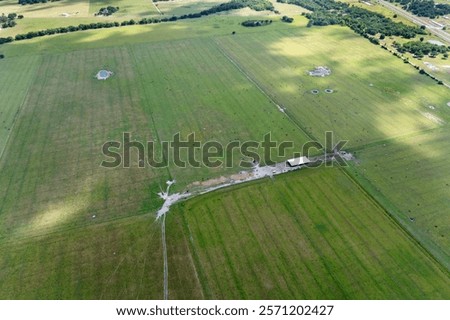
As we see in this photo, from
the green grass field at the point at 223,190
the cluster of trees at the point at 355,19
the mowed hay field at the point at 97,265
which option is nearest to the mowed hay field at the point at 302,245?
the green grass field at the point at 223,190

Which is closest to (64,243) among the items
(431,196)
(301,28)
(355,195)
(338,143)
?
(355,195)

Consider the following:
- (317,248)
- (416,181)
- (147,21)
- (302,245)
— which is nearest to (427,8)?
(147,21)

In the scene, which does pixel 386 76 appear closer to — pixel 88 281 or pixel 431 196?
pixel 431 196

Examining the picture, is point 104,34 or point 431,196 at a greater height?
point 104,34

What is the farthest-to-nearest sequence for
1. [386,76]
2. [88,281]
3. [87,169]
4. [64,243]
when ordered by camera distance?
[386,76] → [87,169] → [64,243] → [88,281]

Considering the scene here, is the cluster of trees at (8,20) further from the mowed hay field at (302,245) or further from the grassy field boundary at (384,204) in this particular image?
the grassy field boundary at (384,204)

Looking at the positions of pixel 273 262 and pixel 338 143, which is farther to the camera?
pixel 338 143

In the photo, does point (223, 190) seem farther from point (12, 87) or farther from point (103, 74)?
point (12, 87)

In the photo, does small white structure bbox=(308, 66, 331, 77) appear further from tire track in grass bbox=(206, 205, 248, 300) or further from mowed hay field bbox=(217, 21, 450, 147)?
tire track in grass bbox=(206, 205, 248, 300)
